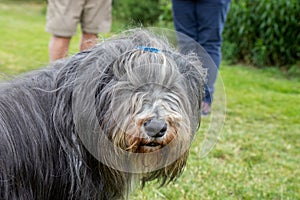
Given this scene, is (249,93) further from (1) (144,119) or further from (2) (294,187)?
(1) (144,119)

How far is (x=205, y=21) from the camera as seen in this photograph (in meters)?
4.85

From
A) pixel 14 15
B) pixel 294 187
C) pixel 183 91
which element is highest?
pixel 183 91

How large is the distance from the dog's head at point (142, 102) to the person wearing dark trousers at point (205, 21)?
2.29 m

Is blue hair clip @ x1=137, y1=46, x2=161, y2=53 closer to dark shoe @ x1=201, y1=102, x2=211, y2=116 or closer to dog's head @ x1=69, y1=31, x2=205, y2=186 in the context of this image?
dog's head @ x1=69, y1=31, x2=205, y2=186

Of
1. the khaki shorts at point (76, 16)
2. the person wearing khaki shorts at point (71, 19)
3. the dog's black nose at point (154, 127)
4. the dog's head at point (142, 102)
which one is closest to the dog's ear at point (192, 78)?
the dog's head at point (142, 102)

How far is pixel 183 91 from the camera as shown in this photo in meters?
2.38

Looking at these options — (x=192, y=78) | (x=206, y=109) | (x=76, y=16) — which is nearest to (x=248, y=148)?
(x=206, y=109)

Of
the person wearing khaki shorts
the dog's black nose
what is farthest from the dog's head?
the person wearing khaki shorts

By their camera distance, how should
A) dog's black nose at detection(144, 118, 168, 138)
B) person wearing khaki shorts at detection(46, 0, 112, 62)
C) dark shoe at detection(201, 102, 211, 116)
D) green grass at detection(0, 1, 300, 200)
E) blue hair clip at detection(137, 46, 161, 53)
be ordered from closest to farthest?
dog's black nose at detection(144, 118, 168, 138)
blue hair clip at detection(137, 46, 161, 53)
green grass at detection(0, 1, 300, 200)
person wearing khaki shorts at detection(46, 0, 112, 62)
dark shoe at detection(201, 102, 211, 116)

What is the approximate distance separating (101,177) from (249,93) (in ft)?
14.0

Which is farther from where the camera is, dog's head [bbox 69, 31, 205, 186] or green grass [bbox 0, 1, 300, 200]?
green grass [bbox 0, 1, 300, 200]

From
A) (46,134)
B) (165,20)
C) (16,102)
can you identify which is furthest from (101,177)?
(165,20)

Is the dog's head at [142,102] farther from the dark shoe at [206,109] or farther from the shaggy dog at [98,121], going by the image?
the dark shoe at [206,109]

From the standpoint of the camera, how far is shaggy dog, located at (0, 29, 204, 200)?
2221 millimetres
